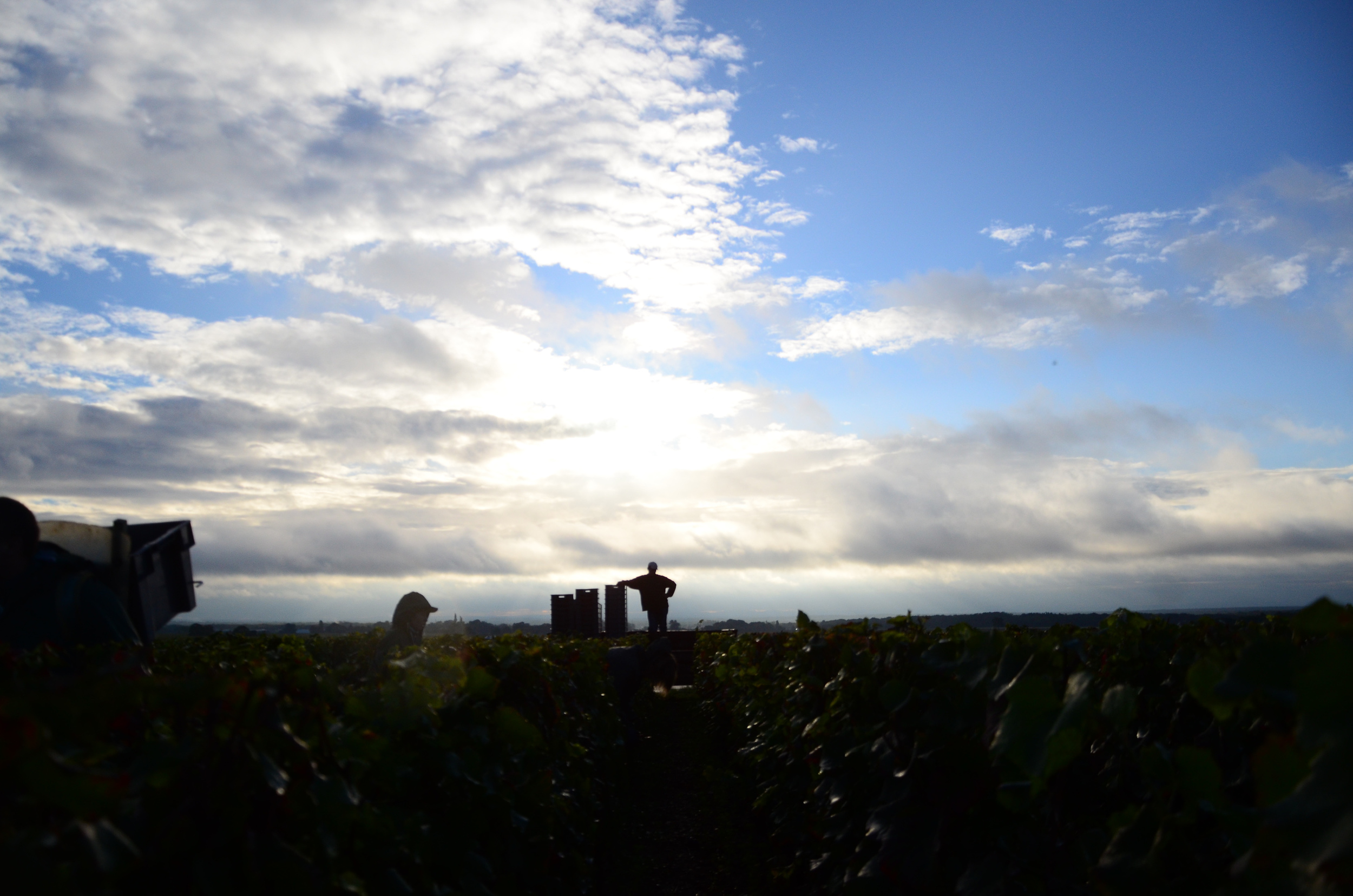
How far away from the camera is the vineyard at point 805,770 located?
4.09 ft

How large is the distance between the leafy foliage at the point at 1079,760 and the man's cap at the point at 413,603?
149 inches

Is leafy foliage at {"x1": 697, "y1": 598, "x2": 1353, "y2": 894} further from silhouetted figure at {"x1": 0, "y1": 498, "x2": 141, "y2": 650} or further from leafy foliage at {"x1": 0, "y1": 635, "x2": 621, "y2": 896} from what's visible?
silhouetted figure at {"x1": 0, "y1": 498, "x2": 141, "y2": 650}

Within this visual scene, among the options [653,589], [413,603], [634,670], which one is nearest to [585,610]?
[653,589]

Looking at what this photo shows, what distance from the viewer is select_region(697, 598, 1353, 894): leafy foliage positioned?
1.23 meters

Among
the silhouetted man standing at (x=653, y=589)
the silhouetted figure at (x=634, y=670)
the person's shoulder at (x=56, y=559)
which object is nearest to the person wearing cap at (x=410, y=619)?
the person's shoulder at (x=56, y=559)

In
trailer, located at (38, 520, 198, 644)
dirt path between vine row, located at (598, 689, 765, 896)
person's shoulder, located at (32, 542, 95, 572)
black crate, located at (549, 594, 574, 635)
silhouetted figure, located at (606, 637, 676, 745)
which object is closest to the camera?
person's shoulder, located at (32, 542, 95, 572)

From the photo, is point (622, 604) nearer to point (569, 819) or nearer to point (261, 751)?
point (569, 819)

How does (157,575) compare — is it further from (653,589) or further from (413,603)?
(653,589)

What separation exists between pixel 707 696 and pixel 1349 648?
17.2 meters

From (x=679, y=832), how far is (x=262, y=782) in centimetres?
812

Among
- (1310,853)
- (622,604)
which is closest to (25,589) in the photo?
(1310,853)

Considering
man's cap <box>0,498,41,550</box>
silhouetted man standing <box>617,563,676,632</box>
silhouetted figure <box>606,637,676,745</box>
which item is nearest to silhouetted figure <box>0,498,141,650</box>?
man's cap <box>0,498,41,550</box>

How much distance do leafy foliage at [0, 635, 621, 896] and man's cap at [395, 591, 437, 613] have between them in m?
3.38

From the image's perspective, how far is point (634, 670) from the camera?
11930 millimetres
